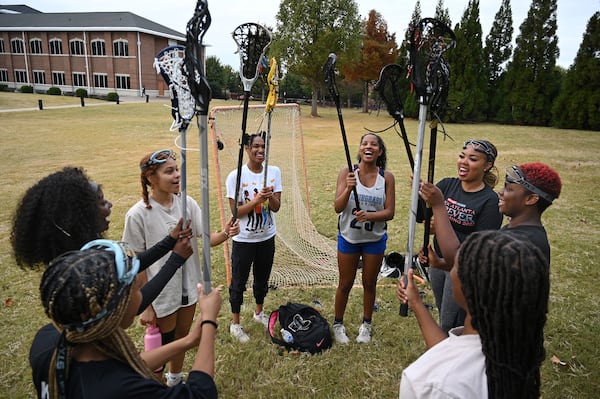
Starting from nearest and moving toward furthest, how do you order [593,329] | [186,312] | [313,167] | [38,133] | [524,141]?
1. [186,312]
2. [593,329]
3. [313,167]
4. [38,133]
5. [524,141]

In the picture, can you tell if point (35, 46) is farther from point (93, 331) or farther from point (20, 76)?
point (93, 331)

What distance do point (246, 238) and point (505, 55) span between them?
1222 inches

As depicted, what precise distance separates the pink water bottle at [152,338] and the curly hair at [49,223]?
1.09m

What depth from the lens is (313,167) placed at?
12.0m

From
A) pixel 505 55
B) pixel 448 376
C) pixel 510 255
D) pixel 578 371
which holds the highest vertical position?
pixel 505 55

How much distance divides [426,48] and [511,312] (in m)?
1.87

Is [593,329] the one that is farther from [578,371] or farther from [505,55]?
[505,55]

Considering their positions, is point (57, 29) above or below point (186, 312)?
above

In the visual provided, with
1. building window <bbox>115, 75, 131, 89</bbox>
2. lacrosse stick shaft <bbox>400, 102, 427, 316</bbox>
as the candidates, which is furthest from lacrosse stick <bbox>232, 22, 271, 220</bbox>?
building window <bbox>115, 75, 131, 89</bbox>

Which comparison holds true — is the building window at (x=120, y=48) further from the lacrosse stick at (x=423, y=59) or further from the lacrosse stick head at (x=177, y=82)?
the lacrosse stick at (x=423, y=59)

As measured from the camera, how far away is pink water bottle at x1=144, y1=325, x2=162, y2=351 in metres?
2.74

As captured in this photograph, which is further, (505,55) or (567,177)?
(505,55)

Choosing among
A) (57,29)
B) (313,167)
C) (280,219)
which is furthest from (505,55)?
(57,29)

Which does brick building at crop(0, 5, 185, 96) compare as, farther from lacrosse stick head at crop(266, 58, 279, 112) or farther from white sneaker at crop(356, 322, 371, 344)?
white sneaker at crop(356, 322, 371, 344)
